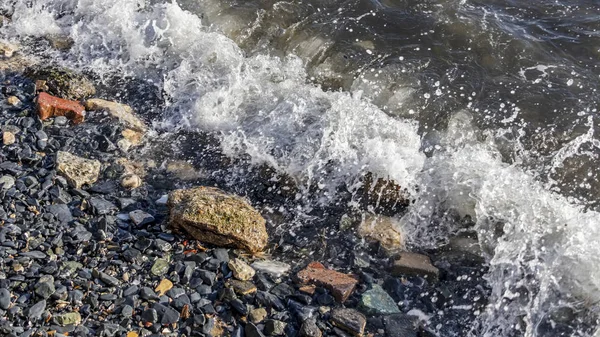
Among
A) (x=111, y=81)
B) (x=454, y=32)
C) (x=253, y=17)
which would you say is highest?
(x=454, y=32)

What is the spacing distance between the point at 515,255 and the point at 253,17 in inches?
175

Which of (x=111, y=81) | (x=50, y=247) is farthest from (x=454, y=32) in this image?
(x=50, y=247)

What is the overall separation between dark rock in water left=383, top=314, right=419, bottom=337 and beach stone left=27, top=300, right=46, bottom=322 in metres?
2.14

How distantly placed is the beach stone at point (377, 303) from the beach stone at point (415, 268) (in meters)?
0.24

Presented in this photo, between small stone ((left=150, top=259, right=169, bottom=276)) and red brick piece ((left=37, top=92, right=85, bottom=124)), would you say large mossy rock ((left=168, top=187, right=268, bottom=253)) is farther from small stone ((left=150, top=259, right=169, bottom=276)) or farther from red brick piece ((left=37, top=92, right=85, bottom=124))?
red brick piece ((left=37, top=92, right=85, bottom=124))

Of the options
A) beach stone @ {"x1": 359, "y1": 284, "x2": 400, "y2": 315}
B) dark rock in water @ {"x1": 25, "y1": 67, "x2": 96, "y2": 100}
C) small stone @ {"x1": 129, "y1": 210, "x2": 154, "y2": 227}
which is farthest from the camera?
dark rock in water @ {"x1": 25, "y1": 67, "x2": 96, "y2": 100}

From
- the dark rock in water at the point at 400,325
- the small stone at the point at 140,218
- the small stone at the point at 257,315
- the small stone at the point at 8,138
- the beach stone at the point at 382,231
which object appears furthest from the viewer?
the small stone at the point at 8,138

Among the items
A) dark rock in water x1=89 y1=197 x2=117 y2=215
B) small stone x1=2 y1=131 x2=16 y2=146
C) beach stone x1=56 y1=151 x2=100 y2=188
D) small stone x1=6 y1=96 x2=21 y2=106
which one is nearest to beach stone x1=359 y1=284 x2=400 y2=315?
dark rock in water x1=89 y1=197 x2=117 y2=215

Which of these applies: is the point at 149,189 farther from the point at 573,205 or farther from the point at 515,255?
the point at 573,205

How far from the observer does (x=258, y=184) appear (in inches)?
205

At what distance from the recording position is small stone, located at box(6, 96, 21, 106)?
18.4 ft

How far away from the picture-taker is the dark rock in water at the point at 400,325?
4012mm

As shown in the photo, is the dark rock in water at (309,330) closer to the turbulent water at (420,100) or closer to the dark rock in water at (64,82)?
the turbulent water at (420,100)

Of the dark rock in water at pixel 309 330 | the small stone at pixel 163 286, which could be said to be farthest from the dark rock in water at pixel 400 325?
the small stone at pixel 163 286
